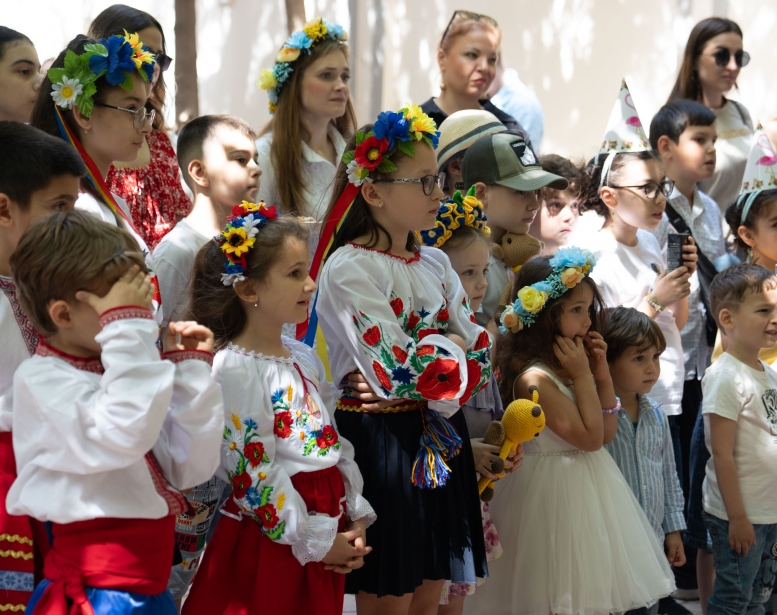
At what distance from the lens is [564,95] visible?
25.8 feet

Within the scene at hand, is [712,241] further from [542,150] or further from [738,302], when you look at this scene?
[542,150]

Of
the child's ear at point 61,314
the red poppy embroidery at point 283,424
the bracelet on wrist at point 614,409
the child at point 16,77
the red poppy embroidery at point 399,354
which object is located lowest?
the bracelet on wrist at point 614,409

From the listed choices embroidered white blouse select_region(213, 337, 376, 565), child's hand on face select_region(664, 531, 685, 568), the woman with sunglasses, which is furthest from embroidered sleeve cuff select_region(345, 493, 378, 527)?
the woman with sunglasses

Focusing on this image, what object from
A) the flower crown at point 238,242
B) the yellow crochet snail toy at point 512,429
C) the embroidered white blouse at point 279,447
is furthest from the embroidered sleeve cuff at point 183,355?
the yellow crochet snail toy at point 512,429

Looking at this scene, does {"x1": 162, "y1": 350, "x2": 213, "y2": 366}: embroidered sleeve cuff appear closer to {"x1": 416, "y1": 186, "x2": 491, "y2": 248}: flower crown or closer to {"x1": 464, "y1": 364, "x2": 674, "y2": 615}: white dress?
{"x1": 416, "y1": 186, "x2": 491, "y2": 248}: flower crown

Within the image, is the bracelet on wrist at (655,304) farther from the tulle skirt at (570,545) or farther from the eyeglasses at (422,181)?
the eyeglasses at (422,181)

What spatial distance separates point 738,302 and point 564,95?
14.7ft

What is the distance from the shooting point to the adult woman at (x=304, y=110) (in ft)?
12.9

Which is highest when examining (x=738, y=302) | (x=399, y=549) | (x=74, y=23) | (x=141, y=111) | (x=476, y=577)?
(x=74, y=23)

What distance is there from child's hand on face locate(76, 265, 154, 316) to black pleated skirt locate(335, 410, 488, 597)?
967 millimetres

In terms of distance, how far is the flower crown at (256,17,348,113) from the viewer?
4078 millimetres

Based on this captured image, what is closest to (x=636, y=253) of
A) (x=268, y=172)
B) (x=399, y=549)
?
(x=268, y=172)

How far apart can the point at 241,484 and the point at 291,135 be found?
202 cm

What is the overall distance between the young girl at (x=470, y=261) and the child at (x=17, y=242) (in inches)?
50.3
